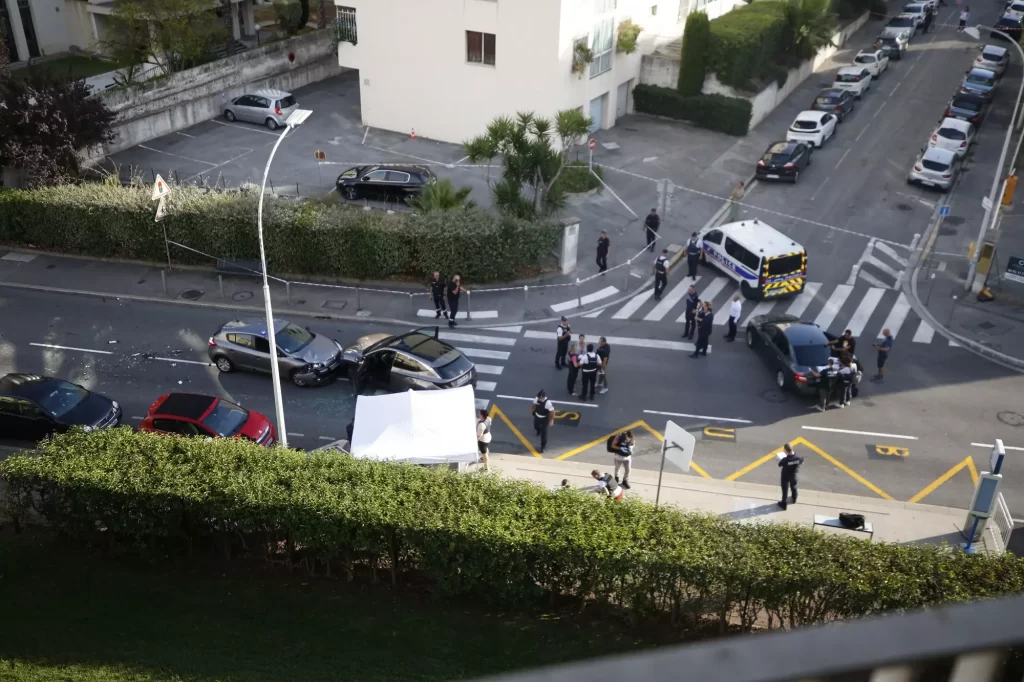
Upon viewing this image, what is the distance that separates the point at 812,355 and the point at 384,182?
15745 millimetres

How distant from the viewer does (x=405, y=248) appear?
26.5 metres

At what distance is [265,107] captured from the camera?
3794 centimetres

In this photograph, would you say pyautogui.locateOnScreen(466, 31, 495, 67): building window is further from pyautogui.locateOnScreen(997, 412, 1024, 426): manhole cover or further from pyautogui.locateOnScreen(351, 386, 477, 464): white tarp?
pyautogui.locateOnScreen(997, 412, 1024, 426): manhole cover

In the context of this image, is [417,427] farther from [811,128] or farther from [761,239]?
[811,128]

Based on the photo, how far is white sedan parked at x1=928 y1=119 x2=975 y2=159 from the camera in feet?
115

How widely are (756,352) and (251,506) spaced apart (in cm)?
1390

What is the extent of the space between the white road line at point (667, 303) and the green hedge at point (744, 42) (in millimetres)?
15463

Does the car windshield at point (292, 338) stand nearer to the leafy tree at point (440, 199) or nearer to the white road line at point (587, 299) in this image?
the leafy tree at point (440, 199)

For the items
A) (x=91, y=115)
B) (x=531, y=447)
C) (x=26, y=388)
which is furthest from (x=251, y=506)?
(x=91, y=115)

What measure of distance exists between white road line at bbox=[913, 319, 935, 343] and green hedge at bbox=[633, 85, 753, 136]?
1613 centimetres

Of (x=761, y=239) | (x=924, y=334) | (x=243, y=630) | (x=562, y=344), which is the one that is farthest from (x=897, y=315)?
(x=243, y=630)

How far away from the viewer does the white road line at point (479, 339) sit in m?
23.9

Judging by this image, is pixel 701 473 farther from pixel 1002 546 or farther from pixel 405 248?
pixel 405 248

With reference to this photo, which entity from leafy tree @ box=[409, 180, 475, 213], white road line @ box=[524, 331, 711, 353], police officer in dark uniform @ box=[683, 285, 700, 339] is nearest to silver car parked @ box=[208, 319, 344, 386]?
white road line @ box=[524, 331, 711, 353]
